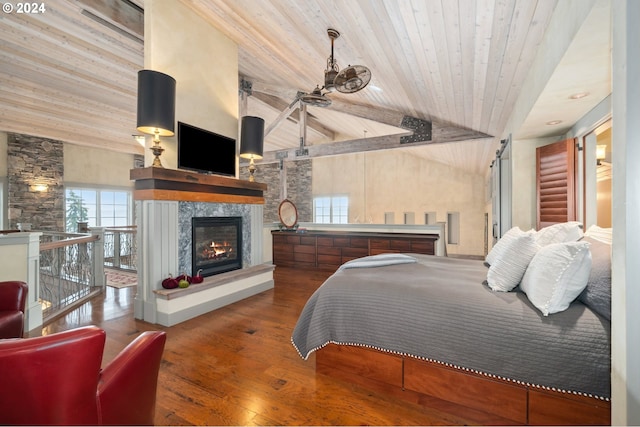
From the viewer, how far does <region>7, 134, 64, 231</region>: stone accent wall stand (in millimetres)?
6316

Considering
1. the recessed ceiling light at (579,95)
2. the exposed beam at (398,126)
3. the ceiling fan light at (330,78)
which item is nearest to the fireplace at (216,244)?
the ceiling fan light at (330,78)

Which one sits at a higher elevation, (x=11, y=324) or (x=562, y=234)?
(x=562, y=234)

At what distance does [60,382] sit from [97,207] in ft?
28.5

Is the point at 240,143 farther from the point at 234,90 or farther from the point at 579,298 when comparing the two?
the point at 579,298

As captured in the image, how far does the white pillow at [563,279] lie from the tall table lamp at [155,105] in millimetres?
3320

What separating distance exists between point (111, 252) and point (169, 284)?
14.6 feet

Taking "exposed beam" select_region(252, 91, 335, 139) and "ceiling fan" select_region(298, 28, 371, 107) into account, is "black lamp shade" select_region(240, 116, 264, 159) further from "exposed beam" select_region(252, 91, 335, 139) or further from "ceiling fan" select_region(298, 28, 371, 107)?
"exposed beam" select_region(252, 91, 335, 139)

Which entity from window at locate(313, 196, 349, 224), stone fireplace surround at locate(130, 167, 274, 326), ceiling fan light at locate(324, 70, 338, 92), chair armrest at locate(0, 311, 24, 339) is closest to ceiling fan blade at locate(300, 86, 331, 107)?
ceiling fan light at locate(324, 70, 338, 92)

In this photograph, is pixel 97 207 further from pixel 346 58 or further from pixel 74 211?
pixel 346 58

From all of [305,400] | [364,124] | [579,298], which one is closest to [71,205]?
[364,124]

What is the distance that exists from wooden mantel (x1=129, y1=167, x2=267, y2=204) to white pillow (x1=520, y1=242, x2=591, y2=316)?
320cm

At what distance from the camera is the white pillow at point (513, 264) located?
1.76 metres

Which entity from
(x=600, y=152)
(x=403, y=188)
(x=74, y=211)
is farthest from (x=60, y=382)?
(x=403, y=188)

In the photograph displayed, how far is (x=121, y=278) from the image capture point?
199 inches
